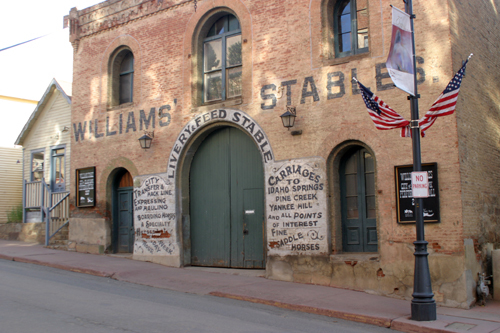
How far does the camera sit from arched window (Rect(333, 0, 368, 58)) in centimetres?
1170

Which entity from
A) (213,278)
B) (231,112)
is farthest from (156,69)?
(213,278)

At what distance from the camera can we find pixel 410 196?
10.4m

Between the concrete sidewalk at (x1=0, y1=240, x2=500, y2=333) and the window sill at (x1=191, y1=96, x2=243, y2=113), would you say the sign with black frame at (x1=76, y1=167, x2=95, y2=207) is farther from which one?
the window sill at (x1=191, y1=96, x2=243, y2=113)

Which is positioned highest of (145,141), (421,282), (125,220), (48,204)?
(145,141)

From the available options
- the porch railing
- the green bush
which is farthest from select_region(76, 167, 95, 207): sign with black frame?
the green bush

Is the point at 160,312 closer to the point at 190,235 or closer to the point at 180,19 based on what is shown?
the point at 190,235

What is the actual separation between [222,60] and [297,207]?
4.97 metres

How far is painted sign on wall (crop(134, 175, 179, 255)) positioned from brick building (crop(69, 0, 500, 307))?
49 millimetres

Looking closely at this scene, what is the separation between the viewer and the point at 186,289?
11211 mm

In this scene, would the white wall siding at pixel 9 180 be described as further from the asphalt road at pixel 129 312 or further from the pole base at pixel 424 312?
the pole base at pixel 424 312

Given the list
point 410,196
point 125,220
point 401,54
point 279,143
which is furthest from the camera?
point 125,220

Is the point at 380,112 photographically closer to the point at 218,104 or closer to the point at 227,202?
the point at 218,104

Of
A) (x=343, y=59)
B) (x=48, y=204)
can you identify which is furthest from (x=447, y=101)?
(x=48, y=204)

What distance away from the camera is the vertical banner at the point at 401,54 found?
834 centimetres
